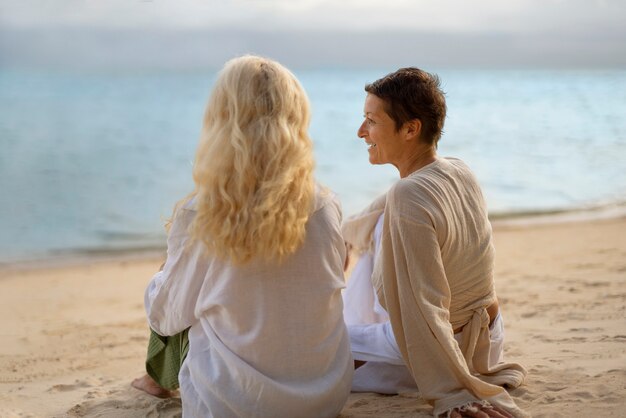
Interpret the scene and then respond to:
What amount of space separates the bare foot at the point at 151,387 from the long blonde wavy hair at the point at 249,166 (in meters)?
1.00

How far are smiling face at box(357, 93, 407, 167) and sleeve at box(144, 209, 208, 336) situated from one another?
31.5 inches

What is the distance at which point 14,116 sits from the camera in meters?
24.6

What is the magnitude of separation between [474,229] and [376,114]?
575 millimetres

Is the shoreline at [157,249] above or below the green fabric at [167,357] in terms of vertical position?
below

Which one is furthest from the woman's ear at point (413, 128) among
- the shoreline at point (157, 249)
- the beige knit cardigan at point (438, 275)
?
the shoreline at point (157, 249)

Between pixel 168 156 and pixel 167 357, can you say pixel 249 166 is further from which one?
pixel 168 156

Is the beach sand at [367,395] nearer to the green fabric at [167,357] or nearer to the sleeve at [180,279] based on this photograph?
the green fabric at [167,357]

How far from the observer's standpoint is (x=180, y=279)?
9.11 ft

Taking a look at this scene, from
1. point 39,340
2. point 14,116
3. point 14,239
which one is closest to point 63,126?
point 14,116

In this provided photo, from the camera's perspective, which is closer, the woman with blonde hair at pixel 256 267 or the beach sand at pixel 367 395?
the woman with blonde hair at pixel 256 267

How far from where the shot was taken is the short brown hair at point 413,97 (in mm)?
2998

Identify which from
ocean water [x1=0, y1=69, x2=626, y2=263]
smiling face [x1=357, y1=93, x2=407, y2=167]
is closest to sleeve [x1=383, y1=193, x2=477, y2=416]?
smiling face [x1=357, y1=93, x2=407, y2=167]

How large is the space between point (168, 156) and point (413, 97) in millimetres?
14239

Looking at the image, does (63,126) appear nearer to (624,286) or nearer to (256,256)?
(624,286)
